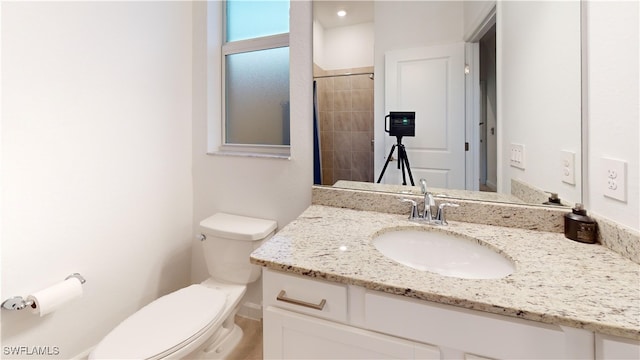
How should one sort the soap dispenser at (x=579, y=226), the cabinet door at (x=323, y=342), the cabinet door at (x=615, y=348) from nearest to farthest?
the cabinet door at (x=615, y=348) → the cabinet door at (x=323, y=342) → the soap dispenser at (x=579, y=226)

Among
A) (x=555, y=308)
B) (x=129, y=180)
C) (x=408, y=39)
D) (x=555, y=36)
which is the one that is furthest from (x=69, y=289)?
(x=555, y=36)

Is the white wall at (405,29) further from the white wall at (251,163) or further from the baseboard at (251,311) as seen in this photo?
the baseboard at (251,311)

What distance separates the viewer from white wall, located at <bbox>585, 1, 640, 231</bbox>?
76cm

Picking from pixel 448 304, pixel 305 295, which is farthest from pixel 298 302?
pixel 448 304

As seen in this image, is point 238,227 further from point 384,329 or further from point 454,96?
point 454,96

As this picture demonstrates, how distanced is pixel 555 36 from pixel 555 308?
0.96 metres

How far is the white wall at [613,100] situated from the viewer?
2.51ft

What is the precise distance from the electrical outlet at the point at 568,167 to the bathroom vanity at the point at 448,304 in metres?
0.21

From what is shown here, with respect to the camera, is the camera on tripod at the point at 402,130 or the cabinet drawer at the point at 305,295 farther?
the camera on tripod at the point at 402,130

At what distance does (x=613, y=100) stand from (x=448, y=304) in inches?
31.1

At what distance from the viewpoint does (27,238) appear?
1.09 meters

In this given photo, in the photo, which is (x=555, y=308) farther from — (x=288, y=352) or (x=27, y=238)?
(x=27, y=238)

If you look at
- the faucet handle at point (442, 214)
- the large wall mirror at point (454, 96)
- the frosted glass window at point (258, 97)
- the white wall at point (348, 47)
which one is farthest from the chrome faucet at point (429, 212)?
the frosted glass window at point (258, 97)

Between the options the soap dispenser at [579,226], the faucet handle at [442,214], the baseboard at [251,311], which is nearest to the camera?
the soap dispenser at [579,226]
